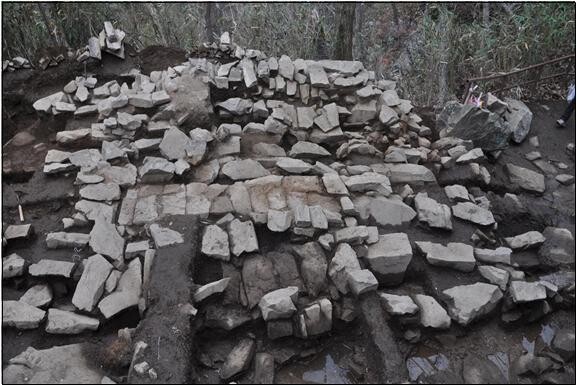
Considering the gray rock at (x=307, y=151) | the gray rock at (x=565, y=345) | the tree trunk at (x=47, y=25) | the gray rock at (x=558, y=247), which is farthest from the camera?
the tree trunk at (x=47, y=25)

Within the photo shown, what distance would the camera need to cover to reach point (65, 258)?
3.32m

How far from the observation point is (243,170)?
4.04 m

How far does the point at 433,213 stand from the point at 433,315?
0.94m

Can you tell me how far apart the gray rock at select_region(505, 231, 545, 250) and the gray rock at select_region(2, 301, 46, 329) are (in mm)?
3365

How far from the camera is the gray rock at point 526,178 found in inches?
177

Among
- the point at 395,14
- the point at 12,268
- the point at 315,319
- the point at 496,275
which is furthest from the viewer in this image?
the point at 395,14

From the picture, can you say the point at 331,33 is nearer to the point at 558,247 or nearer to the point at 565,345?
the point at 558,247

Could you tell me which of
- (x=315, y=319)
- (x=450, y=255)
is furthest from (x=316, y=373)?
(x=450, y=255)

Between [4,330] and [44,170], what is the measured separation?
1.48 metres

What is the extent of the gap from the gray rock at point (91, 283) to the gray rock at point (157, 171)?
0.84 metres

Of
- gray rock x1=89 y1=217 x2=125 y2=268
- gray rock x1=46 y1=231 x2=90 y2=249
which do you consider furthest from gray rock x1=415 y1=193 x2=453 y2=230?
gray rock x1=46 y1=231 x2=90 y2=249

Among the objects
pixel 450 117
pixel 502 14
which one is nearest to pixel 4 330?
pixel 450 117

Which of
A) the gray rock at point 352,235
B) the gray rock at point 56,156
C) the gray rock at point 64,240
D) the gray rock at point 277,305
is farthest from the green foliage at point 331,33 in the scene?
the gray rock at point 277,305

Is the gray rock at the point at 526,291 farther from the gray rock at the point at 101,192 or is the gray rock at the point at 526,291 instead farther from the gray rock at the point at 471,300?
the gray rock at the point at 101,192
